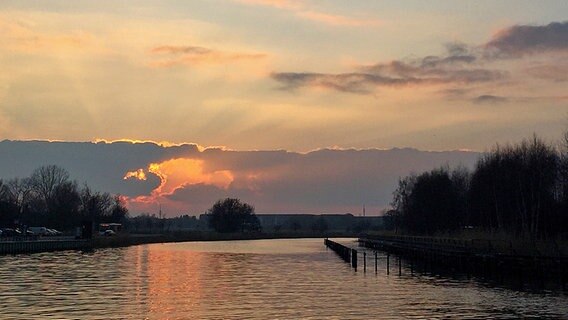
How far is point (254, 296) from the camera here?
161 feet

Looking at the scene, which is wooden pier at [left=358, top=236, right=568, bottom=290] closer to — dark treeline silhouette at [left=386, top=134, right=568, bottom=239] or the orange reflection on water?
dark treeline silhouette at [left=386, top=134, right=568, bottom=239]

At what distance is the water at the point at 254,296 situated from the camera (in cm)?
4059

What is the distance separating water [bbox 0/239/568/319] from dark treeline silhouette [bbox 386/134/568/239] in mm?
21546

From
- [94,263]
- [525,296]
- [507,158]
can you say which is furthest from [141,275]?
[507,158]

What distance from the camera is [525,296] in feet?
164

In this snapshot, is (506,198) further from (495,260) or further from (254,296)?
(254,296)

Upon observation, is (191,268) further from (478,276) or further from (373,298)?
(373,298)

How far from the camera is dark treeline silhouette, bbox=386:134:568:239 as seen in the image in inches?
3290

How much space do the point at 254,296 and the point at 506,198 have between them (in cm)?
5960

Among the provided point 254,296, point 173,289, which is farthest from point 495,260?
point 173,289

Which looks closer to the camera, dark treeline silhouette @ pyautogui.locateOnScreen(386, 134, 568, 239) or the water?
the water

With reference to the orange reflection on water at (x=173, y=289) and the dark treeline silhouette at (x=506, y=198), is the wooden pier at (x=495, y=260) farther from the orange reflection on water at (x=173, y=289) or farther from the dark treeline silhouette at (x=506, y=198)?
the orange reflection on water at (x=173, y=289)

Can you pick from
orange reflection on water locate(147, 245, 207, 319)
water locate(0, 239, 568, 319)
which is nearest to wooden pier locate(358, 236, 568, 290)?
water locate(0, 239, 568, 319)

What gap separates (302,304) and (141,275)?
2674cm
